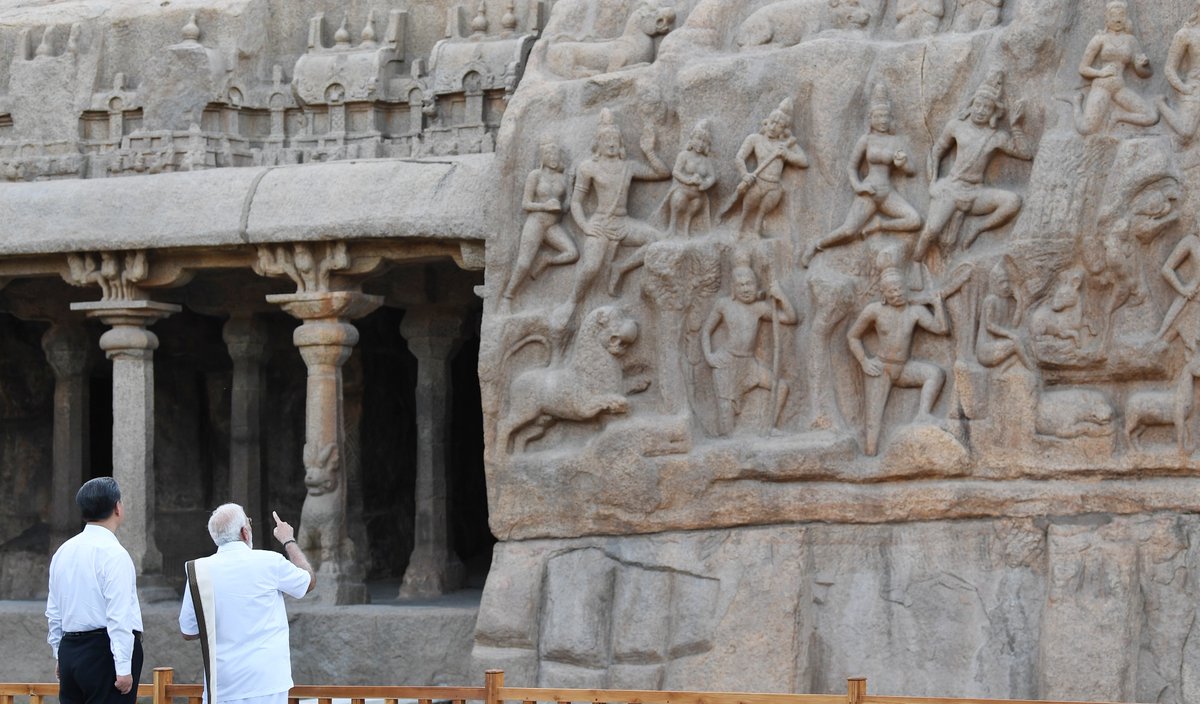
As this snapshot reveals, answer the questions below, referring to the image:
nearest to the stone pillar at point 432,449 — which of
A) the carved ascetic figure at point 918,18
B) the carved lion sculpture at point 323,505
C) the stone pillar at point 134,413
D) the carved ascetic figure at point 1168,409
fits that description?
the carved lion sculpture at point 323,505

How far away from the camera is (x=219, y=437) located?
55.6ft

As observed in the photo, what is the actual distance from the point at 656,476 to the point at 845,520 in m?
1.14

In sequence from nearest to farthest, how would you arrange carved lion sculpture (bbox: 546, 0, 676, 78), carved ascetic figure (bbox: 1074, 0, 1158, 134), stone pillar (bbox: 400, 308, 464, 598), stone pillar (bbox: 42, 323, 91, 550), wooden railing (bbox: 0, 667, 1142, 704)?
wooden railing (bbox: 0, 667, 1142, 704)
carved ascetic figure (bbox: 1074, 0, 1158, 134)
carved lion sculpture (bbox: 546, 0, 676, 78)
stone pillar (bbox: 400, 308, 464, 598)
stone pillar (bbox: 42, 323, 91, 550)

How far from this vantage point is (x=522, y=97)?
1256 centimetres

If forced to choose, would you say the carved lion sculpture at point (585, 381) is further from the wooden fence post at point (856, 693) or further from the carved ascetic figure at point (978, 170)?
the wooden fence post at point (856, 693)

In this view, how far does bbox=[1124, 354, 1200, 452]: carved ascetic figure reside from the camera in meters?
10.6

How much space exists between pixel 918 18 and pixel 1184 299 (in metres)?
2.31

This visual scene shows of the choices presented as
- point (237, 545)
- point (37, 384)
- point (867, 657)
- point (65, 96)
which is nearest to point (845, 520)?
point (867, 657)

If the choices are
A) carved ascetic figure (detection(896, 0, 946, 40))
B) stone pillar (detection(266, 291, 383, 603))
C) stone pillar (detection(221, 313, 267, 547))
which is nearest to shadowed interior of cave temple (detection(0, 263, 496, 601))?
stone pillar (detection(221, 313, 267, 547))

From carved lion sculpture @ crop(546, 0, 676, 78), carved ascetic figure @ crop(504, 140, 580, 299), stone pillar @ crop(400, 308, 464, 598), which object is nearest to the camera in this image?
carved ascetic figure @ crop(504, 140, 580, 299)

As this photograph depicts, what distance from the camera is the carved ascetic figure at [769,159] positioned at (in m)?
11.7

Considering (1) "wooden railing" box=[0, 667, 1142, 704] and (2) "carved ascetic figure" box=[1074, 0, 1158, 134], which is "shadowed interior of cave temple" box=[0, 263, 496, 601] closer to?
(2) "carved ascetic figure" box=[1074, 0, 1158, 134]

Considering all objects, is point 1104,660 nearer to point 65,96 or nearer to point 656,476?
point 656,476

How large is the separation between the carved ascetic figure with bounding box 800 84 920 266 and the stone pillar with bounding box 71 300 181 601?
519cm
